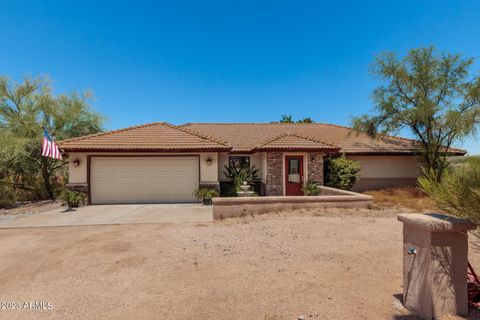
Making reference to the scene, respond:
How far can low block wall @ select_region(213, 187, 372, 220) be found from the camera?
9.37 m

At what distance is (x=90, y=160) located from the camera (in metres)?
13.5

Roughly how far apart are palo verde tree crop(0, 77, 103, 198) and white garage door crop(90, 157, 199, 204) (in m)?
5.55

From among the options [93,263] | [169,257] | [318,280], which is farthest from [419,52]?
[93,263]

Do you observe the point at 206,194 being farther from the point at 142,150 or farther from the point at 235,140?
the point at 235,140

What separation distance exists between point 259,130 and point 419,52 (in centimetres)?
1240

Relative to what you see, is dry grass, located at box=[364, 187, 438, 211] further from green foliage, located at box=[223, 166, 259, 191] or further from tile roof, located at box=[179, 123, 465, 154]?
green foliage, located at box=[223, 166, 259, 191]

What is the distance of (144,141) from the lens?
13930 mm

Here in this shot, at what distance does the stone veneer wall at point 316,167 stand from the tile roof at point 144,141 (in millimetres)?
5122

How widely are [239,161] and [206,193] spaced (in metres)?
4.81

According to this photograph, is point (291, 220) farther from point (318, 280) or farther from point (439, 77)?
point (439, 77)

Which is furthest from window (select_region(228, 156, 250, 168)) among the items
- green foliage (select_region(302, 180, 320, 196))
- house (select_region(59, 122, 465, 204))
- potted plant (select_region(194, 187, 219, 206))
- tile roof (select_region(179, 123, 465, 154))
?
Result: green foliage (select_region(302, 180, 320, 196))

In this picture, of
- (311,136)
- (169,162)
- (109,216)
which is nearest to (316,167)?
(311,136)

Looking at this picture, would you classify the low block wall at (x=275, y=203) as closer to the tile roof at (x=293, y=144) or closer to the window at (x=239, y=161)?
the tile roof at (x=293, y=144)

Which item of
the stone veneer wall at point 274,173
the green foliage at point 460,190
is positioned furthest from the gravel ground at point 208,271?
the stone veneer wall at point 274,173
